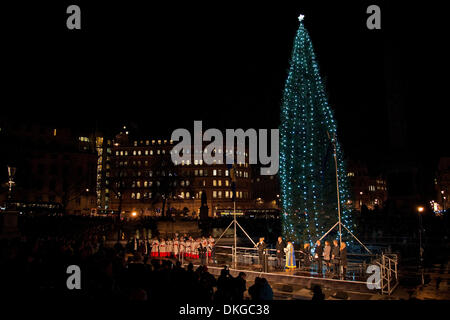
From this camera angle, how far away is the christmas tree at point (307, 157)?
2066cm

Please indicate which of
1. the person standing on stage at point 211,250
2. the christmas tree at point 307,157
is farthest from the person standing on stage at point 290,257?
the christmas tree at point 307,157

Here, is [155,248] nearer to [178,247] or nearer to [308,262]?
[178,247]

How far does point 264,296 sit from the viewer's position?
7.25m

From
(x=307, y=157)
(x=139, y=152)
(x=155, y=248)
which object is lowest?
(x=155, y=248)

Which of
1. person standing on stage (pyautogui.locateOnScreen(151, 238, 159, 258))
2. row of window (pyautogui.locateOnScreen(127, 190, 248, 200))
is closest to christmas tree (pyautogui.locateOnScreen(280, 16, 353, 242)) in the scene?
person standing on stage (pyautogui.locateOnScreen(151, 238, 159, 258))

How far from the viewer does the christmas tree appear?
20.7 m

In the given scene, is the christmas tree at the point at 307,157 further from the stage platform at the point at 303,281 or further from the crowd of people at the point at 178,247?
the crowd of people at the point at 178,247

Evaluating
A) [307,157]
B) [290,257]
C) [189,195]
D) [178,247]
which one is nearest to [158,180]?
[189,195]

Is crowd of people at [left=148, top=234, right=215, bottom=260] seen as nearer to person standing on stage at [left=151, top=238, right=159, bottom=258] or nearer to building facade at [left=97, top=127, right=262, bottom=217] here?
person standing on stage at [left=151, top=238, right=159, bottom=258]

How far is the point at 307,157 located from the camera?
21031 mm

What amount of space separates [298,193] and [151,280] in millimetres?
15025

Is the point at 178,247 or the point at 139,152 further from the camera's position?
the point at 139,152
